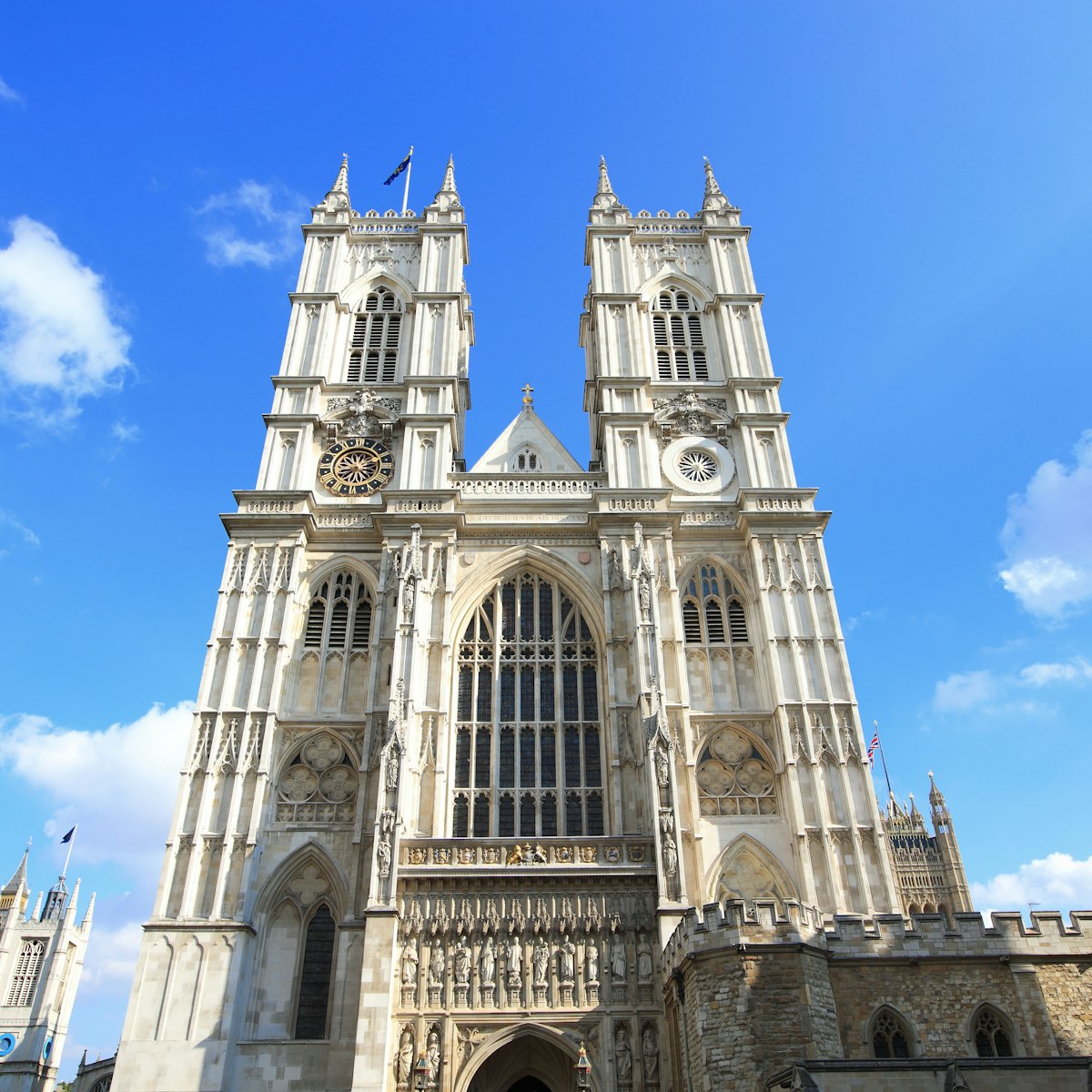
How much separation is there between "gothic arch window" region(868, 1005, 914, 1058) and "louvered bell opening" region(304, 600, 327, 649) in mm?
16770

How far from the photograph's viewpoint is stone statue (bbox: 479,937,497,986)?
825 inches

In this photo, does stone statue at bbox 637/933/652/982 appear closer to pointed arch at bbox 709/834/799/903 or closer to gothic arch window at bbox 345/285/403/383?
pointed arch at bbox 709/834/799/903

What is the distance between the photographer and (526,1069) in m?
22.4

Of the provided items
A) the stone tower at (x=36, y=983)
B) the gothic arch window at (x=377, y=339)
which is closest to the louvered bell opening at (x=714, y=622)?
the gothic arch window at (x=377, y=339)

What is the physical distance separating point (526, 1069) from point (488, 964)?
3.39 m

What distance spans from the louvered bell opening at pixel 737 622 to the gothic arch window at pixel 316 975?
1304cm

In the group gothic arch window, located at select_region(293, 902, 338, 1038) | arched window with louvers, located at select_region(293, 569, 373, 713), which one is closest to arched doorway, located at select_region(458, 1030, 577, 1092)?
gothic arch window, located at select_region(293, 902, 338, 1038)

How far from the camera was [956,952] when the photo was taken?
1822 cm

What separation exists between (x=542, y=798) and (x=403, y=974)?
18.9 feet

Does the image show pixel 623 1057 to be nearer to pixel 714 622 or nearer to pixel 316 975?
pixel 316 975

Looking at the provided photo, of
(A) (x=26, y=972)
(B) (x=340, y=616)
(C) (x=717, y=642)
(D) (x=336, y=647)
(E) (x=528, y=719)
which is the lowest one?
(E) (x=528, y=719)

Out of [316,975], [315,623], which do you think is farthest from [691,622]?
[316,975]

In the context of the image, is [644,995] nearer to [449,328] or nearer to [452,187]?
[449,328]

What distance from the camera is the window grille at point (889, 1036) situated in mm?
17391
